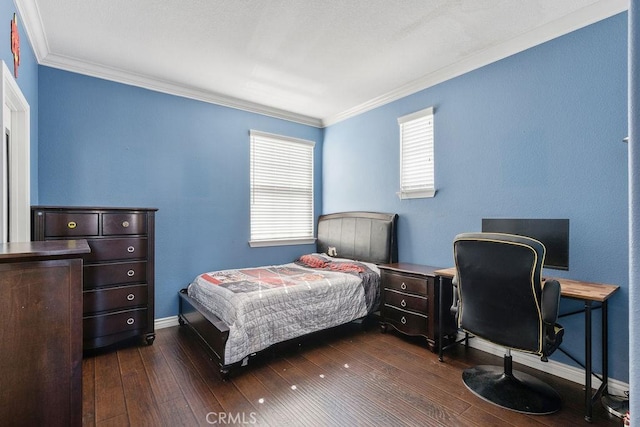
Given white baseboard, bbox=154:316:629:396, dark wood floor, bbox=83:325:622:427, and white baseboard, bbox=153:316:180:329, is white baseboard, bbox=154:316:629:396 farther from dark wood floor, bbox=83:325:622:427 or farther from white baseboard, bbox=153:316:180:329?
white baseboard, bbox=153:316:180:329

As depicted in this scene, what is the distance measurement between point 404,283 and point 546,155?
5.19 feet

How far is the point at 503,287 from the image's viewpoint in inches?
74.7

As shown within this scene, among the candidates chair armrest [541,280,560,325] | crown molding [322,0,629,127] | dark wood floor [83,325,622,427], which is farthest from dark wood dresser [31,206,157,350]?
chair armrest [541,280,560,325]

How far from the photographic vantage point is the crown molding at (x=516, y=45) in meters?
2.14

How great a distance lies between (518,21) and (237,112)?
9.91ft

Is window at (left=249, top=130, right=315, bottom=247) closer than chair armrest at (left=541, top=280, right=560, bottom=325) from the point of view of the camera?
No

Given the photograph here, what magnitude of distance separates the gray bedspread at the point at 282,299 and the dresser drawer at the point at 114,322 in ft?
1.67

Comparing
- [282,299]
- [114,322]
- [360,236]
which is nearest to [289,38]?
[282,299]

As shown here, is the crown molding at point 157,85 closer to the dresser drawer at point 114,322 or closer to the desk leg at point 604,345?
the dresser drawer at point 114,322

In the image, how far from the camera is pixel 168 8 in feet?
7.25

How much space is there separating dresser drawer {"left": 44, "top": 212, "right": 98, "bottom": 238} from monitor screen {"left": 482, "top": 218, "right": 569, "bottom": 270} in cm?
350

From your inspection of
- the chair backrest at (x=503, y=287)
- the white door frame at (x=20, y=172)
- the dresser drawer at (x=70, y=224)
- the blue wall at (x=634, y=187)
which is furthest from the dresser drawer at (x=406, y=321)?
the white door frame at (x=20, y=172)

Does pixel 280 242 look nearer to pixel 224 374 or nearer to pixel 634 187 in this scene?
pixel 224 374

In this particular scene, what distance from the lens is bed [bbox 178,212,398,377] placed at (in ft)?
7.82
